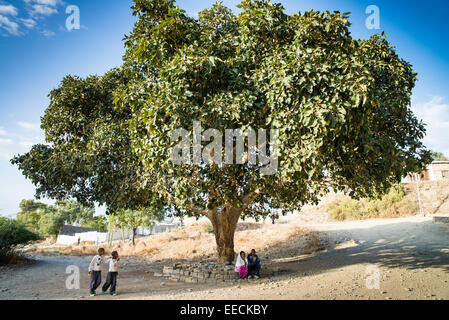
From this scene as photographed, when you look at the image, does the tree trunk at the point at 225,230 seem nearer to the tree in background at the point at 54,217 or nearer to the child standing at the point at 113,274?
the child standing at the point at 113,274

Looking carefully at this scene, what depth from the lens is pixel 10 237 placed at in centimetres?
1575

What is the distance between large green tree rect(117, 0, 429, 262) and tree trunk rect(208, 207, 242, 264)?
3.08 meters

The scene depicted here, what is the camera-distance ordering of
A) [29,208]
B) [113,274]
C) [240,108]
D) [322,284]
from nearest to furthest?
[240,108] → [113,274] → [322,284] → [29,208]

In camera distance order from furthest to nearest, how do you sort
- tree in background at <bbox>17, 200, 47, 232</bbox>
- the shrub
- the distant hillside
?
tree in background at <bbox>17, 200, 47, 232</bbox> < the distant hillside < the shrub

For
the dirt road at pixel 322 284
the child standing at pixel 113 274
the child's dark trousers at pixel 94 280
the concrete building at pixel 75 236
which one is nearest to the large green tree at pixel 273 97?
the child standing at pixel 113 274

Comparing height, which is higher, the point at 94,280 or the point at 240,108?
the point at 240,108

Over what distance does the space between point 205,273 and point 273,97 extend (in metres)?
7.41

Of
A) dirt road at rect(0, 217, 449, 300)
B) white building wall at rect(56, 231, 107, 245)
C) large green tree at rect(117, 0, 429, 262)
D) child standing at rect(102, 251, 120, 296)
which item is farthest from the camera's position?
white building wall at rect(56, 231, 107, 245)

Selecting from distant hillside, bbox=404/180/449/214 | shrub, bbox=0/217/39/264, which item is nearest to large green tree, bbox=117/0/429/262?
shrub, bbox=0/217/39/264

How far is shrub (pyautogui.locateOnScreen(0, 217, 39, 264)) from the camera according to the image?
1512cm

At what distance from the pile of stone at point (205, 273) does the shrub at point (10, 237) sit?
9.84 m

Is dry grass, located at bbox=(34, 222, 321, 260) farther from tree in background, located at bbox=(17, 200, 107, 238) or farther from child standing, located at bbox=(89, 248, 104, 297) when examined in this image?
tree in background, located at bbox=(17, 200, 107, 238)

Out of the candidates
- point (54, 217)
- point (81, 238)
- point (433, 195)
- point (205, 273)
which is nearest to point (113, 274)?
point (205, 273)

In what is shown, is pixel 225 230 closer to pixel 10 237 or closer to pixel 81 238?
pixel 10 237
